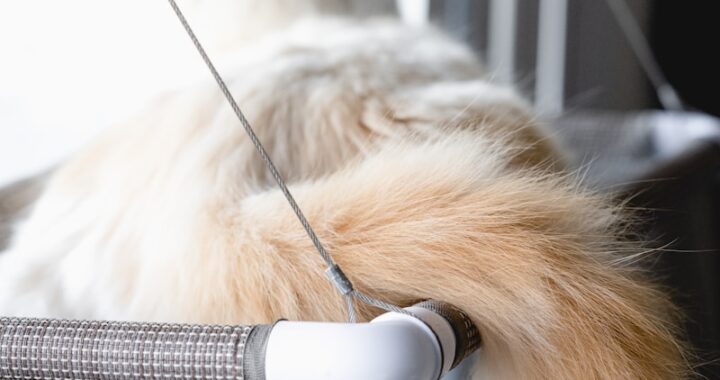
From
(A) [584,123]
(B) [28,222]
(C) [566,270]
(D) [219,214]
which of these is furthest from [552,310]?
(A) [584,123]

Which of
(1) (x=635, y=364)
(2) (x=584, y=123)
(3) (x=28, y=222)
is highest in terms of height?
(3) (x=28, y=222)

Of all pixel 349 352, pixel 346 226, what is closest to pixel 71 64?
pixel 346 226

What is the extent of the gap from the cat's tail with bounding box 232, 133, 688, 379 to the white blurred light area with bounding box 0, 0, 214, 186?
303 mm

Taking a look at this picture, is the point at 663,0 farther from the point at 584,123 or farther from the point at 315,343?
the point at 315,343

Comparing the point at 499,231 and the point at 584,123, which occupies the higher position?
the point at 499,231

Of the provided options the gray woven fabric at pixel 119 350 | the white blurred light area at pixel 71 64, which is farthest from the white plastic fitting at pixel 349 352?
the white blurred light area at pixel 71 64

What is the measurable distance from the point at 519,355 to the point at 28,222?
1.10 feet

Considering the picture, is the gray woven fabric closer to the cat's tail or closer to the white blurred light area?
the cat's tail

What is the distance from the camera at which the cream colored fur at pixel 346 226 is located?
362mm

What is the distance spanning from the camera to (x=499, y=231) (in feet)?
1.21

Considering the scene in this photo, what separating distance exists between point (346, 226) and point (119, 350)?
0.12 m

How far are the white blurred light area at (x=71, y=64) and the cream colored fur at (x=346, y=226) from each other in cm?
12

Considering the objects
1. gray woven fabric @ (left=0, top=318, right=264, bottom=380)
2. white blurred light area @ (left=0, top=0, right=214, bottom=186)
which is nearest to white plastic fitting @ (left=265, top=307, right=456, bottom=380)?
gray woven fabric @ (left=0, top=318, right=264, bottom=380)

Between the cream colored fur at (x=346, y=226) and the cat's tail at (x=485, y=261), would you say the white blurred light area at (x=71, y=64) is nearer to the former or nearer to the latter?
the cream colored fur at (x=346, y=226)
